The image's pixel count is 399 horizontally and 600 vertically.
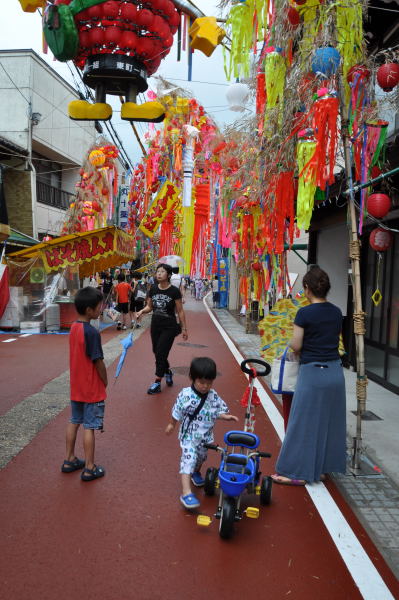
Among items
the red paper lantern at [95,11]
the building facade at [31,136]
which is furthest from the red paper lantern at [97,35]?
the building facade at [31,136]

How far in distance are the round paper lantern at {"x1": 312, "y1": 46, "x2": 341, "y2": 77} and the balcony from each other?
824 inches

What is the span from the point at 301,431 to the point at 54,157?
24925 mm

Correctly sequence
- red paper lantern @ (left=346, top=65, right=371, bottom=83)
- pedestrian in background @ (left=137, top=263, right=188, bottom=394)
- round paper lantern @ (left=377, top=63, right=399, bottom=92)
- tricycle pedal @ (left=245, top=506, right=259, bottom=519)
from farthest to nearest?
pedestrian in background @ (left=137, top=263, right=188, bottom=394)
red paper lantern @ (left=346, top=65, right=371, bottom=83)
round paper lantern @ (left=377, top=63, right=399, bottom=92)
tricycle pedal @ (left=245, top=506, right=259, bottom=519)

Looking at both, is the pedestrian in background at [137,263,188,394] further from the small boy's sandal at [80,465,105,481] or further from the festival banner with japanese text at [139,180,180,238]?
the festival banner with japanese text at [139,180,180,238]

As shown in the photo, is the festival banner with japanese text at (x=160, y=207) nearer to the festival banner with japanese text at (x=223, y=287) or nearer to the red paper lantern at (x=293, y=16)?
the red paper lantern at (x=293, y=16)

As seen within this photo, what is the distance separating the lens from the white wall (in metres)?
10.3

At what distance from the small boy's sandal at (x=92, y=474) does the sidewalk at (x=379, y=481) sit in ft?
6.93

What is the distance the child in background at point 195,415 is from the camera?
3.49 meters

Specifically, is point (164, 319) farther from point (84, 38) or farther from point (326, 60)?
point (326, 60)

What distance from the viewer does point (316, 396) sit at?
3.86m

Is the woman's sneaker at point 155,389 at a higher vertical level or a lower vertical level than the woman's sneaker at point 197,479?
higher

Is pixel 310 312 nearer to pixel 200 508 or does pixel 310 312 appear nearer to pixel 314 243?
pixel 200 508

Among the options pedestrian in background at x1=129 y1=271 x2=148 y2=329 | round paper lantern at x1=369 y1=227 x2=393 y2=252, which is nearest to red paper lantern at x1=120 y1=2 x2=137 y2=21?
round paper lantern at x1=369 y1=227 x2=393 y2=252

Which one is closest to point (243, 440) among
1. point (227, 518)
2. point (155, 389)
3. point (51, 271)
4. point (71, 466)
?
point (227, 518)
